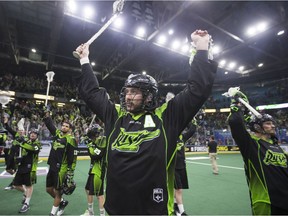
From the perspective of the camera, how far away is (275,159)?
3.16m

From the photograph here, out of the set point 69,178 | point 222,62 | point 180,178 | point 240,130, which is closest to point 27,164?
point 69,178

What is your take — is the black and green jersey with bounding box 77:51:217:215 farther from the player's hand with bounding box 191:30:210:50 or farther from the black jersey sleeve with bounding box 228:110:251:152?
the black jersey sleeve with bounding box 228:110:251:152

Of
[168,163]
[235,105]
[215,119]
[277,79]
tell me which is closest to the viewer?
[168,163]

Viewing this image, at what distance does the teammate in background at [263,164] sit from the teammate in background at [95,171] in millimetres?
3277

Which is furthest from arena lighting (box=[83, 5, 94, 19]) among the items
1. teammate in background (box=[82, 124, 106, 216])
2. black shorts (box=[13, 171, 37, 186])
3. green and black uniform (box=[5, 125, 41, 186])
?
black shorts (box=[13, 171, 37, 186])

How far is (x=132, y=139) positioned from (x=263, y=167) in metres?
2.38

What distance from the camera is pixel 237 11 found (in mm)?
14219

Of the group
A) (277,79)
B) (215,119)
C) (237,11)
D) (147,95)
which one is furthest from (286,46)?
(147,95)

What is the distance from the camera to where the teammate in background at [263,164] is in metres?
2.93

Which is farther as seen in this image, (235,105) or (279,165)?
(235,105)

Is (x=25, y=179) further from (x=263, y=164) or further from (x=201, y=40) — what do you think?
(x=201, y=40)

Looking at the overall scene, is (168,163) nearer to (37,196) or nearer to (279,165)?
(279,165)

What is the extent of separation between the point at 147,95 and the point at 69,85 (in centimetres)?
2574

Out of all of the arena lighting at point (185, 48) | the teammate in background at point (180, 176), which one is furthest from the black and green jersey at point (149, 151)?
the arena lighting at point (185, 48)
